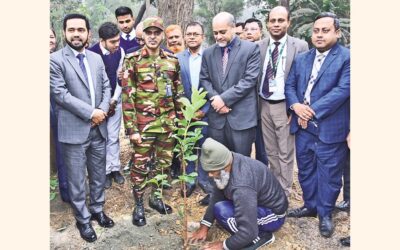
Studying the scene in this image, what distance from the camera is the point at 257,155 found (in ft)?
14.8

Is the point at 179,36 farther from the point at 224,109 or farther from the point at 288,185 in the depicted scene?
the point at 288,185

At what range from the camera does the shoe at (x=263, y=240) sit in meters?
3.42

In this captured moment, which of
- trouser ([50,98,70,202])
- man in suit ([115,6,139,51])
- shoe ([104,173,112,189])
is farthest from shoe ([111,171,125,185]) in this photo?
man in suit ([115,6,139,51])

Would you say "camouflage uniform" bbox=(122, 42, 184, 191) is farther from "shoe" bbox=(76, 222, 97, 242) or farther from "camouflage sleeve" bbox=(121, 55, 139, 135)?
"shoe" bbox=(76, 222, 97, 242)

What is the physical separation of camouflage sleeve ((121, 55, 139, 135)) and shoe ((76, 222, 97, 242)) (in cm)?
95

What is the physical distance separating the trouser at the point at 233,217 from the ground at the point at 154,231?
8.9 inches

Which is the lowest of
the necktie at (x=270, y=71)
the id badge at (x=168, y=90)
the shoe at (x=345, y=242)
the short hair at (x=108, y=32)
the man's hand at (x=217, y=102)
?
the shoe at (x=345, y=242)

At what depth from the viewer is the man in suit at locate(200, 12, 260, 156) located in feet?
12.5

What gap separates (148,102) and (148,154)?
0.50 metres

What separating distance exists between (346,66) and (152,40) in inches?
69.5

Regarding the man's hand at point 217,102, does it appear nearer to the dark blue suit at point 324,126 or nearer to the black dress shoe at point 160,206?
the dark blue suit at point 324,126

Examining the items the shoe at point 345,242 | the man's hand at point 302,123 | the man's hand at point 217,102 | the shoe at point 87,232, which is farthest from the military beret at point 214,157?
the shoe at point 345,242

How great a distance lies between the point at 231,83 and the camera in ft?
12.8

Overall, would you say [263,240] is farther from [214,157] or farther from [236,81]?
[236,81]
